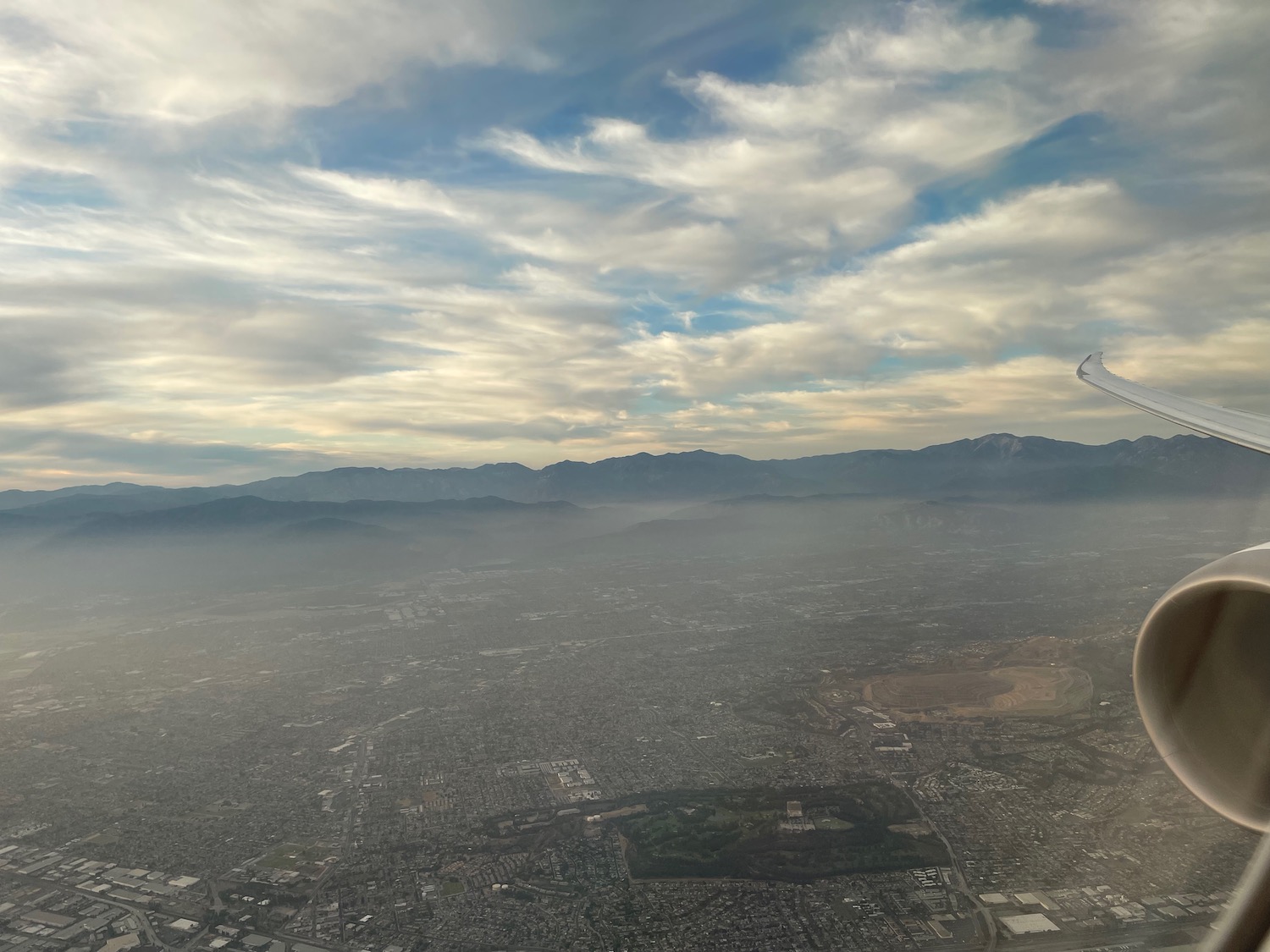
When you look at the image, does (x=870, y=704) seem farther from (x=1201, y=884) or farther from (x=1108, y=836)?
(x=1201, y=884)

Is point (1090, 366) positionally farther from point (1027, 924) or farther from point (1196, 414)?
point (1027, 924)

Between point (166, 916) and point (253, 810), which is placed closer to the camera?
point (166, 916)

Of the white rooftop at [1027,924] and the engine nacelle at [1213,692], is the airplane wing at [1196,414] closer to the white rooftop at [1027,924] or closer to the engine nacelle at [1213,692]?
the engine nacelle at [1213,692]

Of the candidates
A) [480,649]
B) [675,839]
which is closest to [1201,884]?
[675,839]

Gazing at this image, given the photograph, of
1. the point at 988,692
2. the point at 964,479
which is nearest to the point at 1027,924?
the point at 988,692

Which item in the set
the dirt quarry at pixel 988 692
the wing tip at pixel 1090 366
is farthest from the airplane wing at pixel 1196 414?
the dirt quarry at pixel 988 692

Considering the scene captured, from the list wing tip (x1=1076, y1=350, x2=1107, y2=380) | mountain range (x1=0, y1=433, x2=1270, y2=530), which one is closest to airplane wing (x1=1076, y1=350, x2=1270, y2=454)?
wing tip (x1=1076, y1=350, x2=1107, y2=380)
